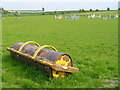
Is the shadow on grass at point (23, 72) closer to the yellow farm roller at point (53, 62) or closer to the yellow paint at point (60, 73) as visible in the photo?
the yellow farm roller at point (53, 62)

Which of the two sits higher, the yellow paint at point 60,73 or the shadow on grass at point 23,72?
the yellow paint at point 60,73

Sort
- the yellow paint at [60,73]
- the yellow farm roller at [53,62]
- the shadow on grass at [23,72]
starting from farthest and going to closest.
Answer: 1. the shadow on grass at [23,72]
2. the yellow paint at [60,73]
3. the yellow farm roller at [53,62]

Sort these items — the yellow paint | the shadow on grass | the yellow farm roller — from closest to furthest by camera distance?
1. the yellow farm roller
2. the yellow paint
3. the shadow on grass

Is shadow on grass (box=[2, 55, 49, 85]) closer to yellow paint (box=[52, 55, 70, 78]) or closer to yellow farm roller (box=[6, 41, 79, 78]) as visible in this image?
yellow farm roller (box=[6, 41, 79, 78])

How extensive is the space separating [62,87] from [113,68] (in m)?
3.04

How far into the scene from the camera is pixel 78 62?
906 cm

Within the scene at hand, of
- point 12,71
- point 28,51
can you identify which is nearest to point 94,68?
point 28,51

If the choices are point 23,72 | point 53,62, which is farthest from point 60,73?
point 23,72

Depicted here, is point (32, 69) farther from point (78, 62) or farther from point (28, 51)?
point (78, 62)

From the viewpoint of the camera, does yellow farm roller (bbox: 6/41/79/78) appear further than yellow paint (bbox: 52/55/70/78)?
No

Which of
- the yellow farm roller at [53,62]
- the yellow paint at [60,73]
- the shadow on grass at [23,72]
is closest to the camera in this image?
the yellow farm roller at [53,62]

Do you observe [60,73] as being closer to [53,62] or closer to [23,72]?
[53,62]

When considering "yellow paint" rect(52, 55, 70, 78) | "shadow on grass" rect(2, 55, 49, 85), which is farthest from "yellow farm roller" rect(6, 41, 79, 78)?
"shadow on grass" rect(2, 55, 49, 85)

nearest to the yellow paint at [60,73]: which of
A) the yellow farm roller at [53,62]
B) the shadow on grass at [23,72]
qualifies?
the yellow farm roller at [53,62]
